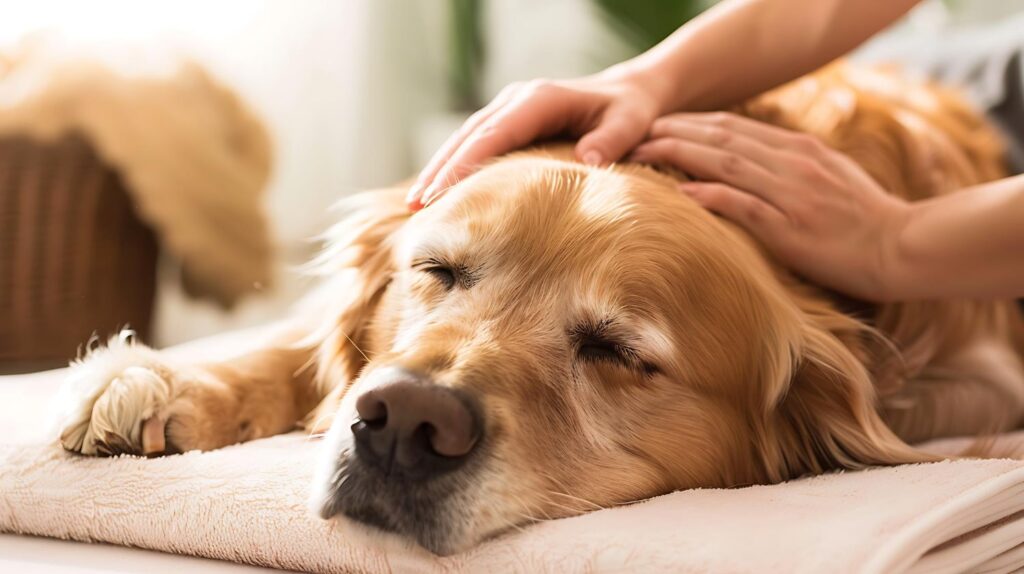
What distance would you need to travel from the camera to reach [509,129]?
182 centimetres

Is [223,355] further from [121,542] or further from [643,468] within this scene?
[643,468]

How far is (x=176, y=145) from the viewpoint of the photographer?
2941mm

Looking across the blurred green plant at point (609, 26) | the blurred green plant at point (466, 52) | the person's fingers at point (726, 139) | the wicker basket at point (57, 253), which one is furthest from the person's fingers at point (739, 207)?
the blurred green plant at point (466, 52)

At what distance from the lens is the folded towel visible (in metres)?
1.07

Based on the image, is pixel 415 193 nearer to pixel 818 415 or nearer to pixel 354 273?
pixel 354 273

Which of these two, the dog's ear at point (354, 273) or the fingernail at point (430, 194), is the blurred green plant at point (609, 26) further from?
the fingernail at point (430, 194)

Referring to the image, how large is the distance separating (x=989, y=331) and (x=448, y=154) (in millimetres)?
1277

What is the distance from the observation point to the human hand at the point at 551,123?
1783mm

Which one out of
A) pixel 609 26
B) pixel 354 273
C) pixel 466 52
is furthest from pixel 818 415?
pixel 466 52

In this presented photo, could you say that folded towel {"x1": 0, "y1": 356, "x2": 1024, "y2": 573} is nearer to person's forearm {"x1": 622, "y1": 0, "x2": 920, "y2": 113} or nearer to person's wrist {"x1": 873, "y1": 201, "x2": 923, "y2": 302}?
person's wrist {"x1": 873, "y1": 201, "x2": 923, "y2": 302}

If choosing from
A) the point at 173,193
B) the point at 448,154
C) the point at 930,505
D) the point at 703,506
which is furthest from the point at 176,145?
the point at 930,505

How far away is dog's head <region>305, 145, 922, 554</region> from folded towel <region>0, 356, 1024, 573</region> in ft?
0.21

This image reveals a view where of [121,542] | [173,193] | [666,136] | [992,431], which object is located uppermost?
[666,136]

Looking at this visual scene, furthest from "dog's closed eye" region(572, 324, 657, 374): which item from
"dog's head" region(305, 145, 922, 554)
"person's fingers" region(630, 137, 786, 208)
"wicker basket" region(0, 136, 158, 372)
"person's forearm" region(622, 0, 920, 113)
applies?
"wicker basket" region(0, 136, 158, 372)
